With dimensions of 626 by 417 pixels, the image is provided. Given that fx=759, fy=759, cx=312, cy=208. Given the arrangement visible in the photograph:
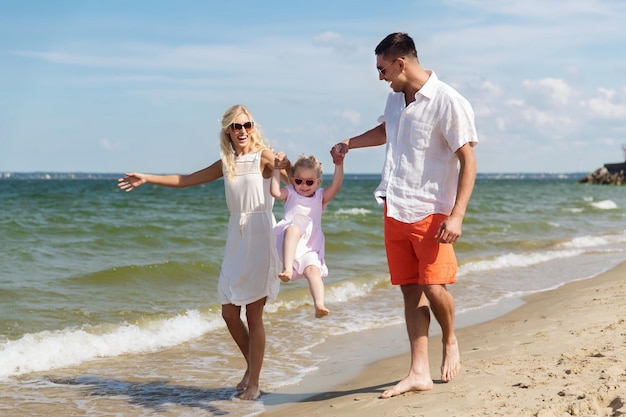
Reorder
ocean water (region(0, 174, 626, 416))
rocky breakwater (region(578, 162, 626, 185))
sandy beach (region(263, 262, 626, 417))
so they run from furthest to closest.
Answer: rocky breakwater (region(578, 162, 626, 185)), ocean water (region(0, 174, 626, 416)), sandy beach (region(263, 262, 626, 417))

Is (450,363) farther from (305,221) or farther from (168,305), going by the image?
(168,305)

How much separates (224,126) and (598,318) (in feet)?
12.6

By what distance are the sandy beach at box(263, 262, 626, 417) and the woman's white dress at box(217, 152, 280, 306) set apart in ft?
2.75

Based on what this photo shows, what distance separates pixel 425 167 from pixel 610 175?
2985 inches

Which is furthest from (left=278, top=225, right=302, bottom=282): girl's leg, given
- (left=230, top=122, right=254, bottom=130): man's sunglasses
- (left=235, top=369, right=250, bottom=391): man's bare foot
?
(left=235, top=369, right=250, bottom=391): man's bare foot

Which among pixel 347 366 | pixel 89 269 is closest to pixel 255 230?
pixel 347 366

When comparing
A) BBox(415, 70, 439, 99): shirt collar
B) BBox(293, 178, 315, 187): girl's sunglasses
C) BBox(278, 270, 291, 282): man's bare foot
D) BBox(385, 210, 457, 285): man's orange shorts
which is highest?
BBox(415, 70, 439, 99): shirt collar

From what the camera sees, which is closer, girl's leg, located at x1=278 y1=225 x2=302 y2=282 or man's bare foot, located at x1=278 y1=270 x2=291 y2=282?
man's bare foot, located at x1=278 y1=270 x2=291 y2=282

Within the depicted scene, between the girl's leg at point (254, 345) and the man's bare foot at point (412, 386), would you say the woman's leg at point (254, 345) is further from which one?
the man's bare foot at point (412, 386)

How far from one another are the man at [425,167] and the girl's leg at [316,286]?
0.78 meters

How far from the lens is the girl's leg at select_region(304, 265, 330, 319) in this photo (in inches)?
198

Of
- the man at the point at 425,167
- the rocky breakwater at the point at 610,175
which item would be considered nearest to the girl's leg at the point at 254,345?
the man at the point at 425,167

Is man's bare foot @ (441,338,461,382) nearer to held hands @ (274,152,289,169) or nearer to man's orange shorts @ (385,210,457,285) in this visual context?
man's orange shorts @ (385,210,457,285)

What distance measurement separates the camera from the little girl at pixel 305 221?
5.22m
